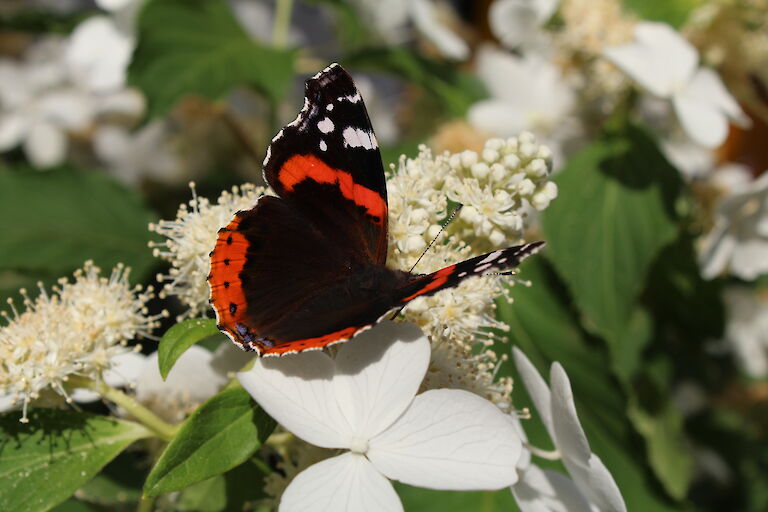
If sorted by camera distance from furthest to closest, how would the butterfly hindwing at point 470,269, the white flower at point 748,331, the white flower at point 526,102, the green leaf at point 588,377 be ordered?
the white flower at point 748,331 < the white flower at point 526,102 < the green leaf at point 588,377 < the butterfly hindwing at point 470,269

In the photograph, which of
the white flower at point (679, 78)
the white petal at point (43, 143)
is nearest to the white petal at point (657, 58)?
the white flower at point (679, 78)

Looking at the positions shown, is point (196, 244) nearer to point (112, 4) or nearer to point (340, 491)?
point (340, 491)

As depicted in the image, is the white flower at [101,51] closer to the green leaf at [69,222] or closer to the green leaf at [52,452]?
the green leaf at [69,222]

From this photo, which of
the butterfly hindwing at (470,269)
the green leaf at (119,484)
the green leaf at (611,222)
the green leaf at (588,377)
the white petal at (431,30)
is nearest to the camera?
the butterfly hindwing at (470,269)

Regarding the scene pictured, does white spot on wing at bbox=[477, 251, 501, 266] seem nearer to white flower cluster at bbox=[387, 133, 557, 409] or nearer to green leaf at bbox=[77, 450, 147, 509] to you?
white flower cluster at bbox=[387, 133, 557, 409]

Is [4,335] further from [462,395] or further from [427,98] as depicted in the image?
[427,98]

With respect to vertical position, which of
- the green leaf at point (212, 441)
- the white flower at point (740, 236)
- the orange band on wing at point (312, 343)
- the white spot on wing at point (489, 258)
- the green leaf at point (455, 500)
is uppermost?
the white spot on wing at point (489, 258)

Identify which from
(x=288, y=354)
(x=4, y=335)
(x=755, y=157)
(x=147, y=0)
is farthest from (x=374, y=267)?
(x=755, y=157)
